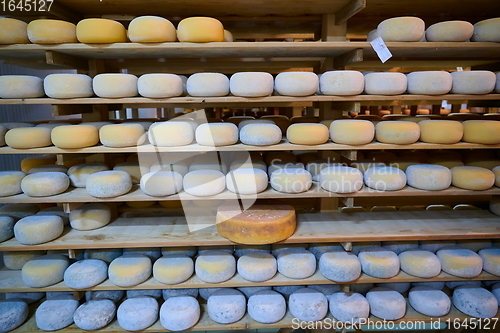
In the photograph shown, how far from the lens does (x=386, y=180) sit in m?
2.09

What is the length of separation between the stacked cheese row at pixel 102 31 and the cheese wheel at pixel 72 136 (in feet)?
1.84

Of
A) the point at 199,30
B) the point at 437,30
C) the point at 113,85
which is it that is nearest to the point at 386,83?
the point at 437,30

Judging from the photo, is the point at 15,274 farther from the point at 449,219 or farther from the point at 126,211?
the point at 449,219

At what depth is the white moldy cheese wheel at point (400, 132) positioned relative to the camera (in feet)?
6.67

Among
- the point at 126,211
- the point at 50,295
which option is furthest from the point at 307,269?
the point at 50,295

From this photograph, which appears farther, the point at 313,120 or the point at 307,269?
the point at 313,120

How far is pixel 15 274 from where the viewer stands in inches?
88.8

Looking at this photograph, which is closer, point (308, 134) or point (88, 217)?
point (308, 134)

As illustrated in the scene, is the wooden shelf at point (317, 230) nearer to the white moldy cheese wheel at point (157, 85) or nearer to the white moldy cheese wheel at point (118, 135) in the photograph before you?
the white moldy cheese wheel at point (118, 135)

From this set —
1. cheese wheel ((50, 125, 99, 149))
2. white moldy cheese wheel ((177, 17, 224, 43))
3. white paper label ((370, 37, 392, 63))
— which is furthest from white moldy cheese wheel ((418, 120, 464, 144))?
cheese wheel ((50, 125, 99, 149))

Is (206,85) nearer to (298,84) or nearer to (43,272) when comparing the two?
(298,84)

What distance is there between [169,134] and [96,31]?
2.61 ft

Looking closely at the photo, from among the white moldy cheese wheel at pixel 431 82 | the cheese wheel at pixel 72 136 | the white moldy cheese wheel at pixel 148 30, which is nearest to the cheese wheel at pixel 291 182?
the white moldy cheese wheel at pixel 431 82

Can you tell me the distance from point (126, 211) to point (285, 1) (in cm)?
211
